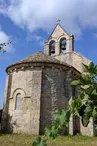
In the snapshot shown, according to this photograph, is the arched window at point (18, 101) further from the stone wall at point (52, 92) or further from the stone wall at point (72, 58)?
the stone wall at point (72, 58)

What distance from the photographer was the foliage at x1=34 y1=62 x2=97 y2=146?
150cm

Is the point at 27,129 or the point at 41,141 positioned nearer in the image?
the point at 41,141

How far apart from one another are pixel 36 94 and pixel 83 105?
1829 cm

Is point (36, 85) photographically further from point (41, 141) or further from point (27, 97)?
point (41, 141)

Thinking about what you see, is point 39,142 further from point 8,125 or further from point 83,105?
point 8,125

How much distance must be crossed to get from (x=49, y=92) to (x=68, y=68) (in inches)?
120

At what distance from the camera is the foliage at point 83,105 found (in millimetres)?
1505

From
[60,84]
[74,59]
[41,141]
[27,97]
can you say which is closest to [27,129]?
[27,97]

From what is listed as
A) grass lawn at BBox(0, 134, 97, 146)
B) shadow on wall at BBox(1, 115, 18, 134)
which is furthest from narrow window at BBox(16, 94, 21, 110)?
grass lawn at BBox(0, 134, 97, 146)

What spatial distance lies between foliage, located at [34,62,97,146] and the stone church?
57.6ft

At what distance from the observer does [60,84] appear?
21.0 metres

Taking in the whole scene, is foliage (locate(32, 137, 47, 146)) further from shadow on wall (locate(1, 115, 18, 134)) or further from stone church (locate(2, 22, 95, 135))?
shadow on wall (locate(1, 115, 18, 134))

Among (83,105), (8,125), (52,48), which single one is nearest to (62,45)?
(52,48)

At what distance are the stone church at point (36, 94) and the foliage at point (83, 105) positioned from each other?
17.5 meters
